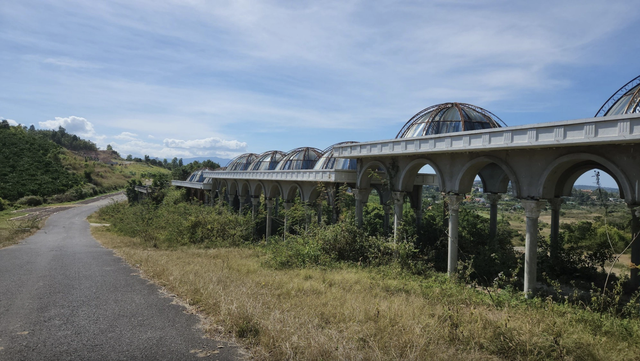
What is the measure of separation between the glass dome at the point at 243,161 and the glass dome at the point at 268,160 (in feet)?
8.55

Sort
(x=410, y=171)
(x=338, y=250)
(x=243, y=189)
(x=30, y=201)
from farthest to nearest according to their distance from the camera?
(x=30, y=201)
(x=243, y=189)
(x=410, y=171)
(x=338, y=250)

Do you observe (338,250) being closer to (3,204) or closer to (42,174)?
(3,204)

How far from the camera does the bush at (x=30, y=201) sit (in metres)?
52.8

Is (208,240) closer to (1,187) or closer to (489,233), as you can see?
(489,233)

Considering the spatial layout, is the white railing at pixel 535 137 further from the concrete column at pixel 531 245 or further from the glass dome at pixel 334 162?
the glass dome at pixel 334 162

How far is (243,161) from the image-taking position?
42.5m

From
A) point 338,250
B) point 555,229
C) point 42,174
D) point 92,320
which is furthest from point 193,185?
point 92,320

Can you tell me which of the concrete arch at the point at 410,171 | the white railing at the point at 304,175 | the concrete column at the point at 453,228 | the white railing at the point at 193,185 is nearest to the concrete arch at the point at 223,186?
the white railing at the point at 193,185

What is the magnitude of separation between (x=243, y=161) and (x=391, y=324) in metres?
37.4

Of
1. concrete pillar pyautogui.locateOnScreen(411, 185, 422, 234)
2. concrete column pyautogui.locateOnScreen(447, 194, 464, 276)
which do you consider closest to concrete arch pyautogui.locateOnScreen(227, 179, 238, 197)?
concrete pillar pyautogui.locateOnScreen(411, 185, 422, 234)

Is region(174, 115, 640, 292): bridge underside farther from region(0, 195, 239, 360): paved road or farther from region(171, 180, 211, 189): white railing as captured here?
region(171, 180, 211, 189): white railing

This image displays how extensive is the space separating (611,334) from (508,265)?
8318 mm

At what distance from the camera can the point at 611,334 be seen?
6.94 m

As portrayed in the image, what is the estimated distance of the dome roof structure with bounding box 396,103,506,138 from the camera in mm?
16375
